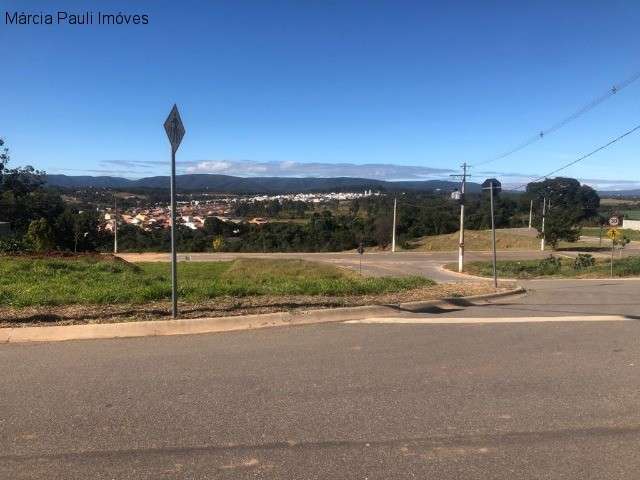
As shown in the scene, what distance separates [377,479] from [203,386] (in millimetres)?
2119

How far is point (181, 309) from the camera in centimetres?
814

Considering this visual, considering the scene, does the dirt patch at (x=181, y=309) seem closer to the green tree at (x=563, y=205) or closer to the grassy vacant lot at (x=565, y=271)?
the grassy vacant lot at (x=565, y=271)

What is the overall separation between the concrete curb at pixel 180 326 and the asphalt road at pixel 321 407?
27cm

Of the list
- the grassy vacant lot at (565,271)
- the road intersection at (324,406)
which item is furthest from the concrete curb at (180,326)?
the grassy vacant lot at (565,271)

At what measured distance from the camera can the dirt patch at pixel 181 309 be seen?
730 centimetres

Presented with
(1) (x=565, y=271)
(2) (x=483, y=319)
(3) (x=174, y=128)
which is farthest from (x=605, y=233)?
(3) (x=174, y=128)

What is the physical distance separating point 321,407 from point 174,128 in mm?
4379

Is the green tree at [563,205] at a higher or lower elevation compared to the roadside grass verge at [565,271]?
higher

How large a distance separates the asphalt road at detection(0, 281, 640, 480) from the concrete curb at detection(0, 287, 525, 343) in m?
0.27

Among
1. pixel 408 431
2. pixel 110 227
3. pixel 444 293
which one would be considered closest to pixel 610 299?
pixel 444 293

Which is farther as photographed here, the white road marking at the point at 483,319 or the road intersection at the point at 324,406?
the white road marking at the point at 483,319

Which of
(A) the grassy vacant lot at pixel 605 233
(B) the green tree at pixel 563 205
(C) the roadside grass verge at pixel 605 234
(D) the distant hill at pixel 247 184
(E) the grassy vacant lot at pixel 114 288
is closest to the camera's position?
(E) the grassy vacant lot at pixel 114 288

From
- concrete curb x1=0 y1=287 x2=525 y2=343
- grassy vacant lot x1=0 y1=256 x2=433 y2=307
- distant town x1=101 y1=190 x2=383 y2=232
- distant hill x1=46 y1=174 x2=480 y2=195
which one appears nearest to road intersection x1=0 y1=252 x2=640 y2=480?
concrete curb x1=0 y1=287 x2=525 y2=343

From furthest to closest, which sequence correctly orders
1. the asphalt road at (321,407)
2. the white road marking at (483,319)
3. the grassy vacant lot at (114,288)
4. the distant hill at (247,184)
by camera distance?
the distant hill at (247,184), the grassy vacant lot at (114,288), the white road marking at (483,319), the asphalt road at (321,407)
